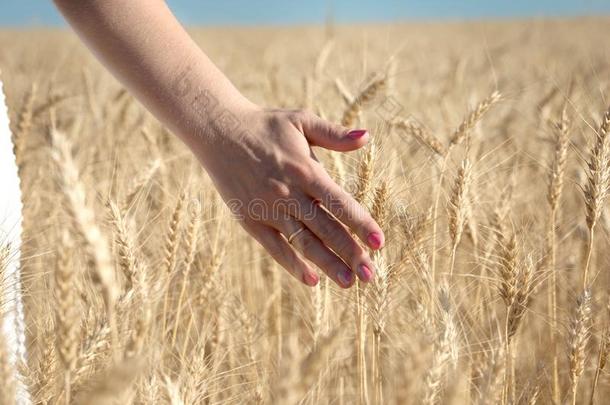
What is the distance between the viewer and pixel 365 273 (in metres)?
1.22

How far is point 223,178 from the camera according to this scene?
1277 mm

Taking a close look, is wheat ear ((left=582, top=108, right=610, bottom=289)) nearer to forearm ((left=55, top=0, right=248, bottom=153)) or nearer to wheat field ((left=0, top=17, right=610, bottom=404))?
wheat field ((left=0, top=17, right=610, bottom=404))

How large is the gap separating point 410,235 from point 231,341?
2.52ft

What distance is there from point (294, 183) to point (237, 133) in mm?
154

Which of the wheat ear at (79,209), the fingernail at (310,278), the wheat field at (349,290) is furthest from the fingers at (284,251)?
the wheat ear at (79,209)

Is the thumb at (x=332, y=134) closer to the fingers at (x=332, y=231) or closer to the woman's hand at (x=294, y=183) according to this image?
the woman's hand at (x=294, y=183)

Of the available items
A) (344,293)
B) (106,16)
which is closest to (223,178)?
(106,16)

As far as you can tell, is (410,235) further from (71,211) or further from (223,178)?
(71,211)

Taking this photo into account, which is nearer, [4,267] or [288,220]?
[4,267]

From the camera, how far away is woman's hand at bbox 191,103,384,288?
123 cm

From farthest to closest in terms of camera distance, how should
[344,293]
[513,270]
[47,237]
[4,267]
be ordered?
[47,237] → [344,293] → [513,270] → [4,267]

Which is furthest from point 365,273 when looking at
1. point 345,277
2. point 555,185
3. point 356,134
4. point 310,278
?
point 555,185

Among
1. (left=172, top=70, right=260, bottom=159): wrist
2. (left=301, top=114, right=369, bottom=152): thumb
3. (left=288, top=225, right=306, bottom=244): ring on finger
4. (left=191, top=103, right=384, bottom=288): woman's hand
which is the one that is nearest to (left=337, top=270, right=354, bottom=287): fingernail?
(left=191, top=103, right=384, bottom=288): woman's hand

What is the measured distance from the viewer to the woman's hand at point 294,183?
1226 mm
